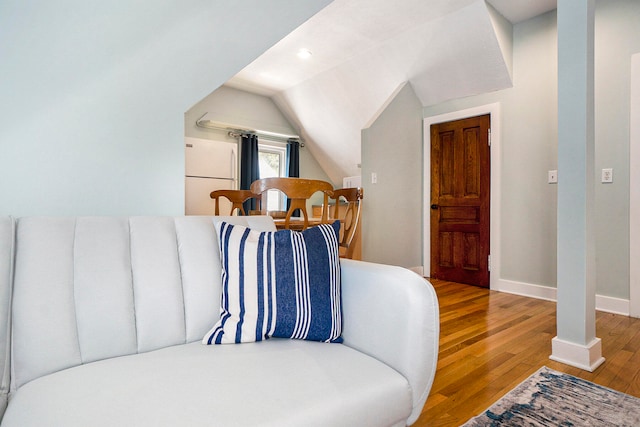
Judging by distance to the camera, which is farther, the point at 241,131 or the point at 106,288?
the point at 241,131

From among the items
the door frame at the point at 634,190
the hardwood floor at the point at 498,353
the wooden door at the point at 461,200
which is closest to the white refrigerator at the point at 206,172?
the wooden door at the point at 461,200

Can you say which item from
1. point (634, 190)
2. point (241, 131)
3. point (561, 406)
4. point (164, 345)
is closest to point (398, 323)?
point (164, 345)

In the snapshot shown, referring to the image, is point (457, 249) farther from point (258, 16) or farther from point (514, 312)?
point (258, 16)

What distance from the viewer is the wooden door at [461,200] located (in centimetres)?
373

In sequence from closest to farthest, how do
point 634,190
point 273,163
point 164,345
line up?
point 164,345
point 634,190
point 273,163

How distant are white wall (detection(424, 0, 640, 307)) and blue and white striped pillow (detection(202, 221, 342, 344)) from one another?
290cm

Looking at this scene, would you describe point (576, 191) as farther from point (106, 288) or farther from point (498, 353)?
point (106, 288)

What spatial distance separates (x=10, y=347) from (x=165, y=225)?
52 cm

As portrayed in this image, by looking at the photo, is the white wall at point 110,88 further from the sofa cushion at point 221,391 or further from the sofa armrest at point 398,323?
the sofa armrest at point 398,323

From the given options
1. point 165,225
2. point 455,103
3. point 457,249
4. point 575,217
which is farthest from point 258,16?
point 457,249

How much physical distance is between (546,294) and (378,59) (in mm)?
3103

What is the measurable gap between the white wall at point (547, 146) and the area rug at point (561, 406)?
1.69 meters

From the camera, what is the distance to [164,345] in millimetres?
1110

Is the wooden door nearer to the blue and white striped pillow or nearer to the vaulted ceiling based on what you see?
the vaulted ceiling
